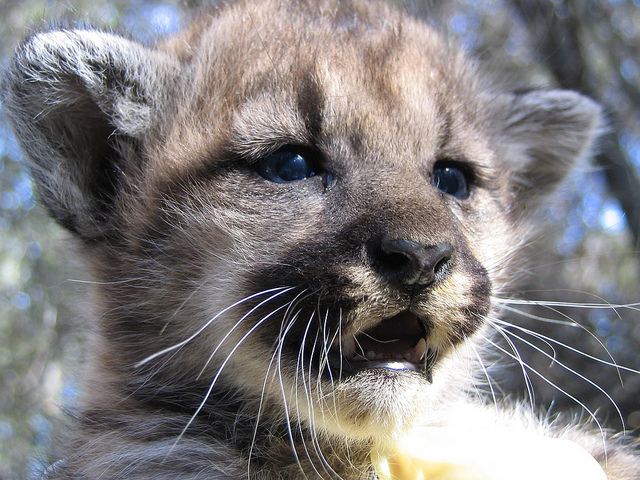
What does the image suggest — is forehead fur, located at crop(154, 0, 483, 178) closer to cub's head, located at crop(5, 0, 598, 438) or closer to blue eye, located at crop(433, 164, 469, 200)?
cub's head, located at crop(5, 0, 598, 438)

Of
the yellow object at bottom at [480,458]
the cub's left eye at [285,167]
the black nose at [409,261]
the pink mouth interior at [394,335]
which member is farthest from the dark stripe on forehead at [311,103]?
the yellow object at bottom at [480,458]

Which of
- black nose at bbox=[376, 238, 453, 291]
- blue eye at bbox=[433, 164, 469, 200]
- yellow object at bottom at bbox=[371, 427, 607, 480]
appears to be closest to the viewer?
black nose at bbox=[376, 238, 453, 291]

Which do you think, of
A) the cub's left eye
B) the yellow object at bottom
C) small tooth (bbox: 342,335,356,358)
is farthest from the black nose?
the yellow object at bottom

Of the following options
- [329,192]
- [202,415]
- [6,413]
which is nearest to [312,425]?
[202,415]

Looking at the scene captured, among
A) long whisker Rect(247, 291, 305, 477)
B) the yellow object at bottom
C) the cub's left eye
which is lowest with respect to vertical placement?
the yellow object at bottom

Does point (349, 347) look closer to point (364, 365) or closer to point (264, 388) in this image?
point (364, 365)
